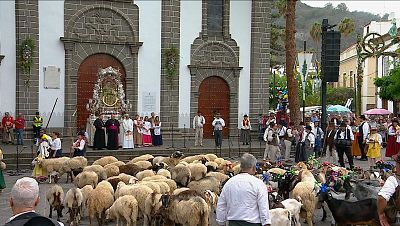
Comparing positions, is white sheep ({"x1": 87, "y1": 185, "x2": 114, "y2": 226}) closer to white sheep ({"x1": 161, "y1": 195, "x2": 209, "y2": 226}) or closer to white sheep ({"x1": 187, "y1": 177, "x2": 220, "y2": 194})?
white sheep ({"x1": 161, "y1": 195, "x2": 209, "y2": 226})

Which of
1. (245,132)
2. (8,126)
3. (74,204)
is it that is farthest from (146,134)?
(74,204)

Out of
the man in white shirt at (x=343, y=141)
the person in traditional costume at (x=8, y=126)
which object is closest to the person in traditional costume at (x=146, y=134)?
the person in traditional costume at (x=8, y=126)

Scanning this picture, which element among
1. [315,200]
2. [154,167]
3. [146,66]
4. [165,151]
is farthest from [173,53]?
[315,200]

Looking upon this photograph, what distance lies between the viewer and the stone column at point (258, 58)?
91.8ft

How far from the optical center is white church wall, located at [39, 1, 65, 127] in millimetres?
23969

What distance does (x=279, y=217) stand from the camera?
848 centimetres

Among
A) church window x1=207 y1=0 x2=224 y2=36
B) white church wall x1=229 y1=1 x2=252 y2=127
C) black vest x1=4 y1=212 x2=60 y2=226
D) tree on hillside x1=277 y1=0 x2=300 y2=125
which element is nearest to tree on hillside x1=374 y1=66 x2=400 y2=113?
white church wall x1=229 y1=1 x2=252 y2=127

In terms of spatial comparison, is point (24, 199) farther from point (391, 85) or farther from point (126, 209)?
point (391, 85)

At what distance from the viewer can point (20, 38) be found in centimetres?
2339

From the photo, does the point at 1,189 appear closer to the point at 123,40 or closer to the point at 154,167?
the point at 154,167

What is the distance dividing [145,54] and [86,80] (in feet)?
9.78

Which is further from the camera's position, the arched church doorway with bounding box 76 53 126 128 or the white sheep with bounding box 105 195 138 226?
the arched church doorway with bounding box 76 53 126 128

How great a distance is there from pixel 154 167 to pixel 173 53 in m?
12.9

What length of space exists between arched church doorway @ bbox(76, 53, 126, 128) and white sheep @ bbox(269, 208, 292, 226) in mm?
17408
